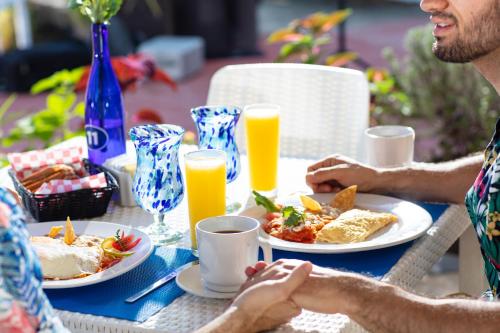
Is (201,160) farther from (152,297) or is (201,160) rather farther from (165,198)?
(152,297)

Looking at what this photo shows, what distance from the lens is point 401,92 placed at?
13.4ft

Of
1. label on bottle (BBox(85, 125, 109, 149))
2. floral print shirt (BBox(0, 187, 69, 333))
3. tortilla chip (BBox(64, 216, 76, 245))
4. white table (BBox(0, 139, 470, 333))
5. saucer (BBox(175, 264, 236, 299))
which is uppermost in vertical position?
floral print shirt (BBox(0, 187, 69, 333))

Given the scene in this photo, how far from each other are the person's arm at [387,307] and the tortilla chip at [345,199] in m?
0.45

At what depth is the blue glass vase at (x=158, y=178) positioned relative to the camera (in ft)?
5.92

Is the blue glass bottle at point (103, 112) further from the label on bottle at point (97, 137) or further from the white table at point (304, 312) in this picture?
the white table at point (304, 312)

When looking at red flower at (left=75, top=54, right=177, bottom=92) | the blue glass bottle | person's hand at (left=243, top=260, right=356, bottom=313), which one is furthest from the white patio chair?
person's hand at (left=243, top=260, right=356, bottom=313)

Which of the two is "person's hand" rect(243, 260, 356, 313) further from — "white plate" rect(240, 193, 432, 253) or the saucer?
"white plate" rect(240, 193, 432, 253)

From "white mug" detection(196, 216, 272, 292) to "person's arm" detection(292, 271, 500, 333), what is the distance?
5.0 inches

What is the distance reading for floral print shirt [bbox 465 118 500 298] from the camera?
156 cm

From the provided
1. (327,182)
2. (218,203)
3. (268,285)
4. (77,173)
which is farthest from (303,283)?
(77,173)

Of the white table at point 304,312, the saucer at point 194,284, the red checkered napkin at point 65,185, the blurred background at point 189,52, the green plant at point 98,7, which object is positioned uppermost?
the green plant at point 98,7

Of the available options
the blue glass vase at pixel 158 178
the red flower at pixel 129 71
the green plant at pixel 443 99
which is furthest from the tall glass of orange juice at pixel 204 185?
the green plant at pixel 443 99

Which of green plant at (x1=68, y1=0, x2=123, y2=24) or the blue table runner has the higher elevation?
green plant at (x1=68, y1=0, x2=123, y2=24)

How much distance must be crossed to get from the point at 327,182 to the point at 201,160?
384 millimetres
